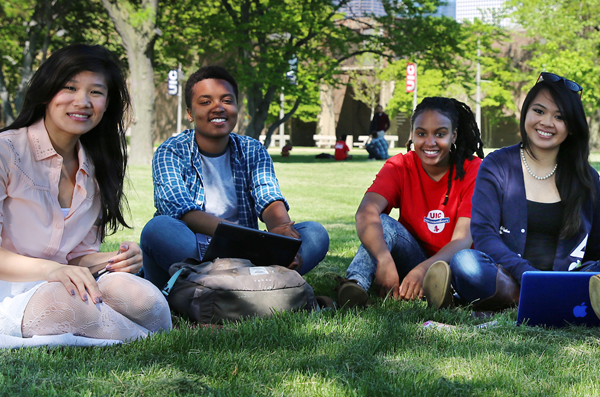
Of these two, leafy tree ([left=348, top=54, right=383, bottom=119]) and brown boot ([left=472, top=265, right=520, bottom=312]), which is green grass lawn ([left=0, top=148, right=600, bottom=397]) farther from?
leafy tree ([left=348, top=54, right=383, bottom=119])

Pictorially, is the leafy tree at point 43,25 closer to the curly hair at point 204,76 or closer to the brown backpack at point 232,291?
the curly hair at point 204,76

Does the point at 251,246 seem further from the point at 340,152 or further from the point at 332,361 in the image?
the point at 340,152

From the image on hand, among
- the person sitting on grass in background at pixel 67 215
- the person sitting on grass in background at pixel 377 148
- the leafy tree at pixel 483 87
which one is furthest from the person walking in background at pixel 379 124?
the person sitting on grass in background at pixel 67 215

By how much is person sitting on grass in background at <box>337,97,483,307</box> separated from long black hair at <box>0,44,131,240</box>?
1.44 meters

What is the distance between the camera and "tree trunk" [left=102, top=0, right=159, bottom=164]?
17.3m

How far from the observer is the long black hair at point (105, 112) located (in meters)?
2.84

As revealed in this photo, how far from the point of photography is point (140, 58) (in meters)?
17.8

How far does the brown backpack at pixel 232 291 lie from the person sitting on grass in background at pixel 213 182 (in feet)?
1.35

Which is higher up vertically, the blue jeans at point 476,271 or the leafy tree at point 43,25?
the leafy tree at point 43,25

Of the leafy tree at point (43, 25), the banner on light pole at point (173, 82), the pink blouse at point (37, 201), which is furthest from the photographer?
the banner on light pole at point (173, 82)

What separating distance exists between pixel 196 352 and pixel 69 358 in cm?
49

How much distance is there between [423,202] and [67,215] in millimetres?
2123

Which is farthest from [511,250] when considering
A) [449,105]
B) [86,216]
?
[86,216]

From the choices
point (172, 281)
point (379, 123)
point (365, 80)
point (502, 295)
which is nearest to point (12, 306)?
point (172, 281)
